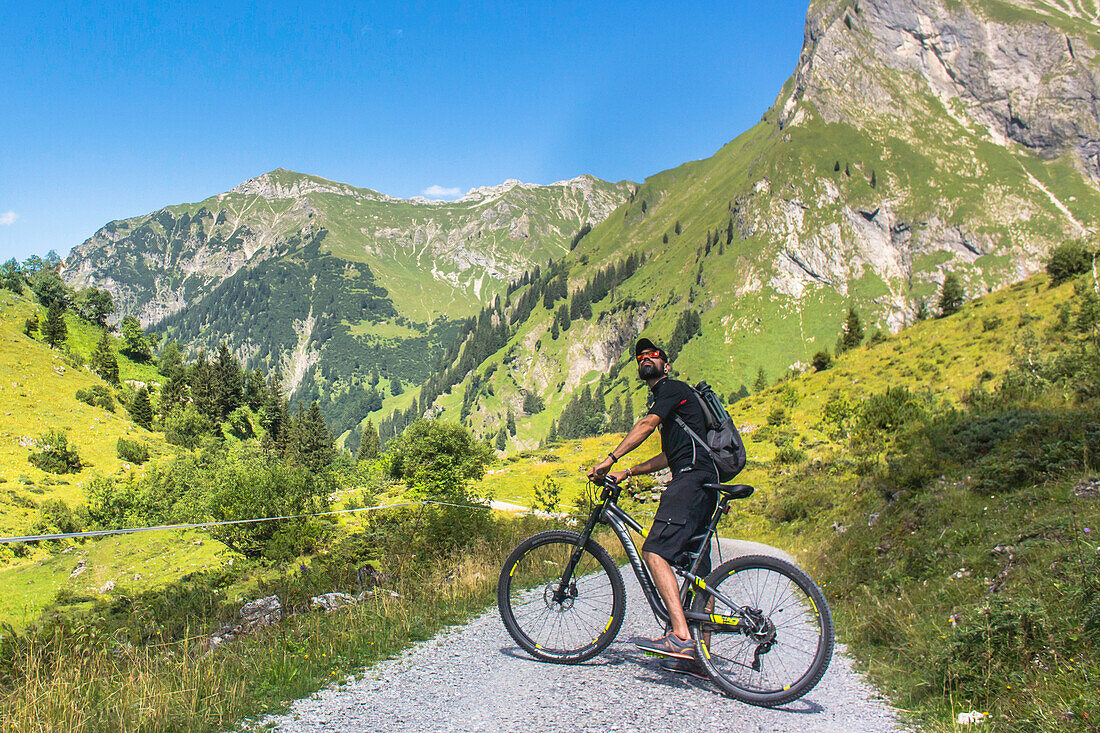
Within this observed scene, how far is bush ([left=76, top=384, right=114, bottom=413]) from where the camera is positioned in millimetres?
57906

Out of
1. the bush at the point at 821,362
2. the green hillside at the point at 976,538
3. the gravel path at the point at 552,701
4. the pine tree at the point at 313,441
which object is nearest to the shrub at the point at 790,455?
the green hillside at the point at 976,538

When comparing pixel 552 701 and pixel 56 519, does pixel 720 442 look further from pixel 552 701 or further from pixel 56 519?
pixel 56 519

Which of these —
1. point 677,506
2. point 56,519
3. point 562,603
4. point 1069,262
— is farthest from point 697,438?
point 1069,262

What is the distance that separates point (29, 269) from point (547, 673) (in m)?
132

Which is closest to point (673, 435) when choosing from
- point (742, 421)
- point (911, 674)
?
point (911, 674)

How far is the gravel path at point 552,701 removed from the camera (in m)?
4.73

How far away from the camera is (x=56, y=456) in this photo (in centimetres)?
4103

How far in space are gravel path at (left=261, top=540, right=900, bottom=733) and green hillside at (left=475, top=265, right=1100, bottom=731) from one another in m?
0.76

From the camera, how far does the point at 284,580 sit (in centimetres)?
1196

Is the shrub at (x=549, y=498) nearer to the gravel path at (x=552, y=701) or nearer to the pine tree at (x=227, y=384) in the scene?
the gravel path at (x=552, y=701)

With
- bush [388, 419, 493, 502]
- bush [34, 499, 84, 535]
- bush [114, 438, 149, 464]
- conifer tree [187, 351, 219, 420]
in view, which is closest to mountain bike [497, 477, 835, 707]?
bush [388, 419, 493, 502]

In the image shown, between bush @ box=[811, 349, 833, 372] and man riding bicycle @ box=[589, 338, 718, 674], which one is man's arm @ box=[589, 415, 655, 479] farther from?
bush @ box=[811, 349, 833, 372]

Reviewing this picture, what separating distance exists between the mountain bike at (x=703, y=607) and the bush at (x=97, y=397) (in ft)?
219

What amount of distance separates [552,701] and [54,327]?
9733cm
